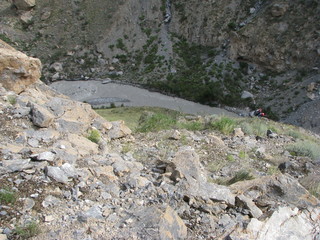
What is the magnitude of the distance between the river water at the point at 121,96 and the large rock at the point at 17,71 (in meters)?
28.2

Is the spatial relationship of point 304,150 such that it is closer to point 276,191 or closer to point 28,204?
point 276,191

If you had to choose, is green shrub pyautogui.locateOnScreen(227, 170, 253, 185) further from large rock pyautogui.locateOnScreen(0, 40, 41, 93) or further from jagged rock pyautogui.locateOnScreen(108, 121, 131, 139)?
large rock pyautogui.locateOnScreen(0, 40, 41, 93)

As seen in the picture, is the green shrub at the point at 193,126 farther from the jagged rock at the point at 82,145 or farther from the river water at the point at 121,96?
the river water at the point at 121,96

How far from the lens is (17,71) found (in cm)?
1157

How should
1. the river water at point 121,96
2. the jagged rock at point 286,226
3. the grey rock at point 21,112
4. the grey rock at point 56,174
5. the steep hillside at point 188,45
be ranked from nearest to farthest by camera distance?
the jagged rock at point 286,226
the grey rock at point 56,174
the grey rock at point 21,112
the river water at point 121,96
the steep hillside at point 188,45

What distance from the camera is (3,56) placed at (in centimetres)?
1169

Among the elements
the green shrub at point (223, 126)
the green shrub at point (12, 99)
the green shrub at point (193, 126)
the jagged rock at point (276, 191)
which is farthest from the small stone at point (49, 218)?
the green shrub at point (223, 126)

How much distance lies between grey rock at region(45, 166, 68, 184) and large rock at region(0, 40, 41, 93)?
6.13 m

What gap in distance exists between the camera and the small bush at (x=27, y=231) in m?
4.62

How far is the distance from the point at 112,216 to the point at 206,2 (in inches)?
1970

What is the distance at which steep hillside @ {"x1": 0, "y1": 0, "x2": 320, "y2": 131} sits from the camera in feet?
138

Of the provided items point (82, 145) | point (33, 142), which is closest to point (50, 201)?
point (33, 142)

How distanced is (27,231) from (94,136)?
187 inches

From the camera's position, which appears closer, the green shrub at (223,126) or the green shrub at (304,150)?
the green shrub at (304,150)
